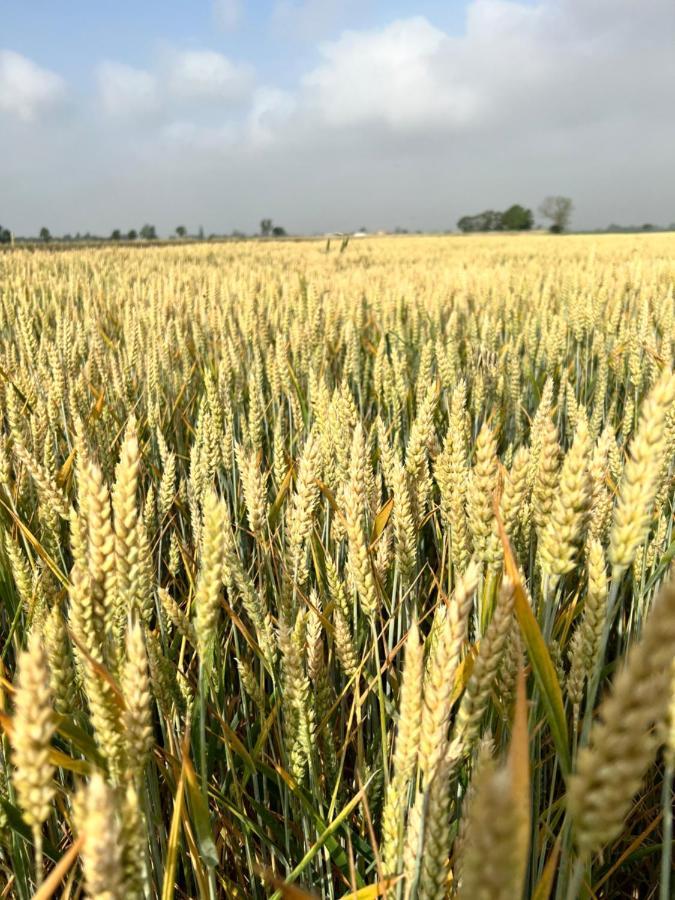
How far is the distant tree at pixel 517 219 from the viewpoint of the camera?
59.7 meters

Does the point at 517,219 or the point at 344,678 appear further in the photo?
the point at 517,219

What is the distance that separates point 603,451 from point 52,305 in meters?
3.50

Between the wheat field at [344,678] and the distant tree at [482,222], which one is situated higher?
the distant tree at [482,222]

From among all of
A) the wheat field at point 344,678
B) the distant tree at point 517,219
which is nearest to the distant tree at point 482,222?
the distant tree at point 517,219

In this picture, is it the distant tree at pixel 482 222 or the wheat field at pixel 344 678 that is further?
the distant tree at pixel 482 222

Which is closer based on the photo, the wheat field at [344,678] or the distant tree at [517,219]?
the wheat field at [344,678]

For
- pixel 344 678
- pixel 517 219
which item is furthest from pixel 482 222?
pixel 344 678

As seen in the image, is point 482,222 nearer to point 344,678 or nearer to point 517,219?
point 517,219

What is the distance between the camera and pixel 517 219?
59719mm

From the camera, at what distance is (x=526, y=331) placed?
2732 mm

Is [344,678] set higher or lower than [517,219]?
lower

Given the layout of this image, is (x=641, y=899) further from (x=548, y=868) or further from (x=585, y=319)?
(x=585, y=319)

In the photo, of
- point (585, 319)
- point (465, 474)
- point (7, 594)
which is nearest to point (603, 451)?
point (465, 474)

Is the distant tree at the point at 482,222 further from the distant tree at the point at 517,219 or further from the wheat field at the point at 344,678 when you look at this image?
the wheat field at the point at 344,678
